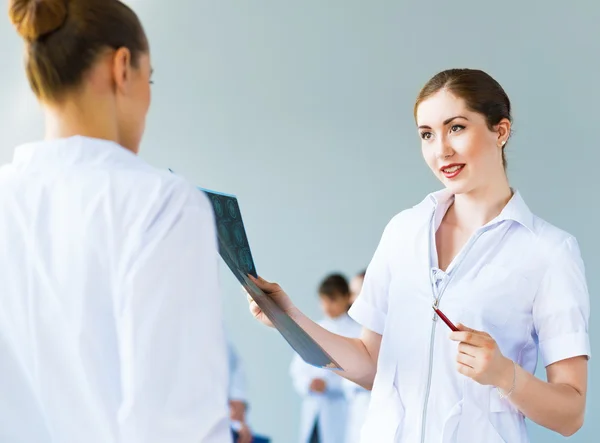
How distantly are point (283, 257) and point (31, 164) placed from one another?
4.88 meters

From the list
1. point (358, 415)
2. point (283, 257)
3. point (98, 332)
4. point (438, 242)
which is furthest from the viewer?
point (283, 257)

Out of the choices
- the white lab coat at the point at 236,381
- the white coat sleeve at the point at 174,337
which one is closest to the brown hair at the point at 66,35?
the white coat sleeve at the point at 174,337

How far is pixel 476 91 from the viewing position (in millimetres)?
1928

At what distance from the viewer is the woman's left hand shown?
65.6 inches

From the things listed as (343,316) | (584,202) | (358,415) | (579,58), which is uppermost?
(579,58)

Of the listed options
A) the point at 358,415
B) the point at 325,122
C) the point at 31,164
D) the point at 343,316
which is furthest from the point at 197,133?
the point at 31,164

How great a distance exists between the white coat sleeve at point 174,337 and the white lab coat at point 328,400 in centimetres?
434

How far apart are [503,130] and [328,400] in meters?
3.89

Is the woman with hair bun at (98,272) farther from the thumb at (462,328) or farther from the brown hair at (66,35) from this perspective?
the thumb at (462,328)

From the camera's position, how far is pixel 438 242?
6.59 feet

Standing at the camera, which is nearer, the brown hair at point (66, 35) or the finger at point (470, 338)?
the brown hair at point (66, 35)

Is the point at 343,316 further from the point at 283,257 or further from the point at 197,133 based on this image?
the point at 197,133

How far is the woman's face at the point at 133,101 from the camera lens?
4.29 feet

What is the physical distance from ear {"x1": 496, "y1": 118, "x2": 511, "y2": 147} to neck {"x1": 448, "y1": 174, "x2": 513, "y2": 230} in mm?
78
